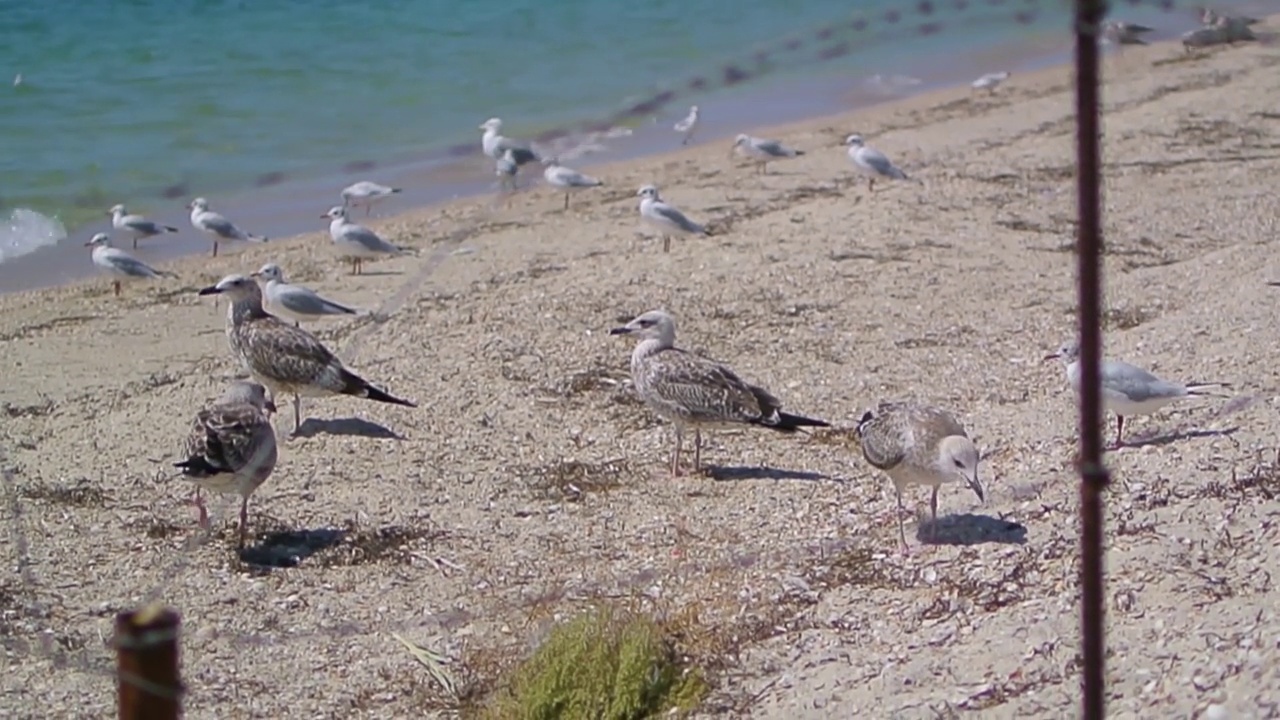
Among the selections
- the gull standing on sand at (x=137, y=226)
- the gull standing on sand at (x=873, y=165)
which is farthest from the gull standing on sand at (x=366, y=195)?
the gull standing on sand at (x=873, y=165)

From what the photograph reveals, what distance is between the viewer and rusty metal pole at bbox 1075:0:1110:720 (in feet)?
10.0

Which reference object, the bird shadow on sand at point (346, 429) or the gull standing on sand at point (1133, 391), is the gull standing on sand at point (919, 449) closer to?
the gull standing on sand at point (1133, 391)

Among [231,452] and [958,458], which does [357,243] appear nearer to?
[231,452]

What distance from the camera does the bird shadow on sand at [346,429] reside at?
9312mm

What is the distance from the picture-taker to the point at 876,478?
8.38 meters

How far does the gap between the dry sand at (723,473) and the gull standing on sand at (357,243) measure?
24 centimetres

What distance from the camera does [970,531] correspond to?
708cm

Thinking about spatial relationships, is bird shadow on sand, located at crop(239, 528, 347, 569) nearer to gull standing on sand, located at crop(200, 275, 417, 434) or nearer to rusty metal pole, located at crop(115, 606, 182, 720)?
gull standing on sand, located at crop(200, 275, 417, 434)

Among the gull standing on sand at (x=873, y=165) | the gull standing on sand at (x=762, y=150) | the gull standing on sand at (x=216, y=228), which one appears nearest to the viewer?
the gull standing on sand at (x=216, y=228)

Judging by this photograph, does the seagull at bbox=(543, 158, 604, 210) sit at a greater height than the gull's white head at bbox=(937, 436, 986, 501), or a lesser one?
lesser

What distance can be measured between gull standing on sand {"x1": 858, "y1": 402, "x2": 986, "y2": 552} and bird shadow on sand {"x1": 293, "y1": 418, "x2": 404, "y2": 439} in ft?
9.26

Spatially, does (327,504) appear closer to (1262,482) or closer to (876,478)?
(876,478)

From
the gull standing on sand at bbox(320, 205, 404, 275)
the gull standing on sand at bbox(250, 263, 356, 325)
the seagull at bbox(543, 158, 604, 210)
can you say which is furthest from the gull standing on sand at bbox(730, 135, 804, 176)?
the gull standing on sand at bbox(250, 263, 356, 325)

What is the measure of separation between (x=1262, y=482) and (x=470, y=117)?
1735cm
